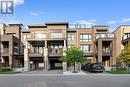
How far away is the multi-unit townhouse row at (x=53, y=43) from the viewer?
2581 inches

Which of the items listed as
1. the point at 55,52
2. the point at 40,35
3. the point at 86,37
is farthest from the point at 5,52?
the point at 86,37

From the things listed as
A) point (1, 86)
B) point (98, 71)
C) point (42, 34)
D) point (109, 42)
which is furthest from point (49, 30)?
point (1, 86)

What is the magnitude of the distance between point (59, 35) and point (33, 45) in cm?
658

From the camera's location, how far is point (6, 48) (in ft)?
221

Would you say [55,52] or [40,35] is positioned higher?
[40,35]

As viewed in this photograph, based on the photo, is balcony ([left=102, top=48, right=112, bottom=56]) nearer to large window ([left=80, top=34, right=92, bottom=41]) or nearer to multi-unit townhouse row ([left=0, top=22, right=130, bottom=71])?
multi-unit townhouse row ([left=0, top=22, right=130, bottom=71])

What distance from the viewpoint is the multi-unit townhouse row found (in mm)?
65562

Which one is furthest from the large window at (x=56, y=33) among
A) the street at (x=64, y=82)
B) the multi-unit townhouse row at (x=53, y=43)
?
the street at (x=64, y=82)

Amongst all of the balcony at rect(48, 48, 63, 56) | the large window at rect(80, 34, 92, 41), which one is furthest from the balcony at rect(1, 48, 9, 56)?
the large window at rect(80, 34, 92, 41)

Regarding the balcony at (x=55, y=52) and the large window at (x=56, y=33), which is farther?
the large window at (x=56, y=33)

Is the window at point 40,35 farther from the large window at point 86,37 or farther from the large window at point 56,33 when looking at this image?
the large window at point 86,37

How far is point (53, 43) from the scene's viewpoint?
7150cm

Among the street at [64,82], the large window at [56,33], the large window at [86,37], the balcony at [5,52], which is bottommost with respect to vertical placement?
the street at [64,82]

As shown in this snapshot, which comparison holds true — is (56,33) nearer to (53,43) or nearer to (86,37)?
(53,43)
